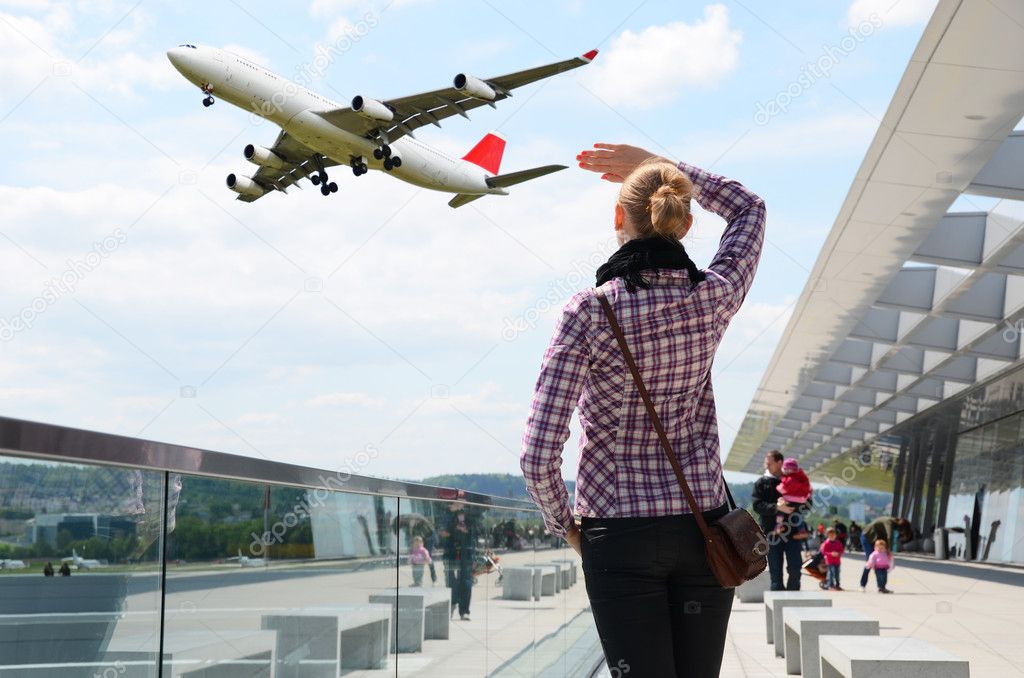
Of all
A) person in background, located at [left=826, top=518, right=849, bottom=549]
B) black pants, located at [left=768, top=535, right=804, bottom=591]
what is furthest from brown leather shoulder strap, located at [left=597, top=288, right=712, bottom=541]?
person in background, located at [left=826, top=518, right=849, bottom=549]

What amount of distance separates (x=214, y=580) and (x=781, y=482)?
9403 millimetres

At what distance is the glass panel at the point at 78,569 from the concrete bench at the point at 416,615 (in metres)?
1.47

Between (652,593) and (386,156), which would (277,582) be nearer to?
(652,593)

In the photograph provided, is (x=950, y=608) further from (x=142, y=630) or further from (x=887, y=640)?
(x=142, y=630)

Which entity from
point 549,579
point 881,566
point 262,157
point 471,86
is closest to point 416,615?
point 549,579

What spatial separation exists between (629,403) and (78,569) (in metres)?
1.09

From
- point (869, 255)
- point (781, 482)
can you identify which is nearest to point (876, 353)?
point (869, 255)

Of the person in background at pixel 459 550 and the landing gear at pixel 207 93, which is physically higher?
the landing gear at pixel 207 93

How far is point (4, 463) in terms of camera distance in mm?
1735

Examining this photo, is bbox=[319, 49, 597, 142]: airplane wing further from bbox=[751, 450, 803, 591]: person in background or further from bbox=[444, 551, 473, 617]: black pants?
bbox=[444, 551, 473, 617]: black pants

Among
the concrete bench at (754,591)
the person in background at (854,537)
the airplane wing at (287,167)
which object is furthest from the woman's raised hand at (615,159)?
the person in background at (854,537)

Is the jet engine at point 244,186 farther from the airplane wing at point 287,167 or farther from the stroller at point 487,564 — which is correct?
the stroller at point 487,564

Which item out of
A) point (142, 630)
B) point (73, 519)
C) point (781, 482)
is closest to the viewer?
point (73, 519)

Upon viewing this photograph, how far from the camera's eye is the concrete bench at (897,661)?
16.1ft
